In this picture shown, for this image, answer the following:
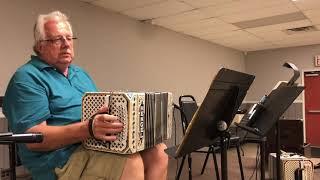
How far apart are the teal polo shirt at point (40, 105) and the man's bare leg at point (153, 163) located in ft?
1.08

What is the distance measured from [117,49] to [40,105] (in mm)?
2965

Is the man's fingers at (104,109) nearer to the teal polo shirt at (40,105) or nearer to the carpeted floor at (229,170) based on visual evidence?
the teal polo shirt at (40,105)

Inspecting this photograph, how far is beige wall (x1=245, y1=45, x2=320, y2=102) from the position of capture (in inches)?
277

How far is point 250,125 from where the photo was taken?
2133 millimetres

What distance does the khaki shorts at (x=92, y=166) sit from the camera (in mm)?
1342

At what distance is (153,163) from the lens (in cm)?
153

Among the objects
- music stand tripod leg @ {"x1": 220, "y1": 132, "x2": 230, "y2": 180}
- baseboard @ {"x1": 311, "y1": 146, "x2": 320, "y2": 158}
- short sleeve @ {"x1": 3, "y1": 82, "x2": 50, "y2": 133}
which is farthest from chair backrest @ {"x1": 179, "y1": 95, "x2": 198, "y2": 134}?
baseboard @ {"x1": 311, "y1": 146, "x2": 320, "y2": 158}

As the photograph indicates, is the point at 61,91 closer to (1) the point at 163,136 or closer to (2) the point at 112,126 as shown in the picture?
(2) the point at 112,126

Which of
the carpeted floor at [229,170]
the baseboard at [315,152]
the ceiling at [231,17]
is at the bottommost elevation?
the baseboard at [315,152]

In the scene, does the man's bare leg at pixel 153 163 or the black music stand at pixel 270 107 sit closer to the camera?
the man's bare leg at pixel 153 163

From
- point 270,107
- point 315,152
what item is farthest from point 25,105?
point 315,152

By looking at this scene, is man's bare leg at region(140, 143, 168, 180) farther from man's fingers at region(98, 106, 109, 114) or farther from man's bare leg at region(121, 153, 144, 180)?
man's fingers at region(98, 106, 109, 114)

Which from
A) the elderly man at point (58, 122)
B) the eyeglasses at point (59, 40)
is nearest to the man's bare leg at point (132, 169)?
the elderly man at point (58, 122)

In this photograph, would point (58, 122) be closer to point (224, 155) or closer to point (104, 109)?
point (104, 109)
